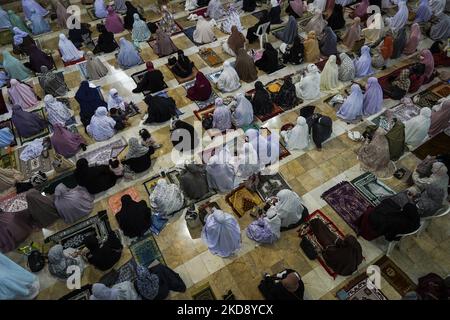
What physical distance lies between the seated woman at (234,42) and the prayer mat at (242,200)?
558cm

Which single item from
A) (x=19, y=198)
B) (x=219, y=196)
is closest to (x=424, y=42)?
(x=219, y=196)

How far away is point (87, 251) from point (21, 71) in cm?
749

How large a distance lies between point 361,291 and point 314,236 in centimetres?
137

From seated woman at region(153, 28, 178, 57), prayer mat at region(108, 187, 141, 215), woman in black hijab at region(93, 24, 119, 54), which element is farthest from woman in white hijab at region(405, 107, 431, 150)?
woman in black hijab at region(93, 24, 119, 54)

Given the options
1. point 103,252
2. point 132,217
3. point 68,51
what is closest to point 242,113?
point 132,217

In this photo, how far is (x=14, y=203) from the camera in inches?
345

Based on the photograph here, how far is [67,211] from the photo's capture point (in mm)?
8227

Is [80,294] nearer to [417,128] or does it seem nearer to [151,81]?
[151,81]

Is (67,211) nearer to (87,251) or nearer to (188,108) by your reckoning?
(87,251)

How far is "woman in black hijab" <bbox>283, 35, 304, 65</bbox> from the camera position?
11.5 m

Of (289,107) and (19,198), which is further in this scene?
(289,107)

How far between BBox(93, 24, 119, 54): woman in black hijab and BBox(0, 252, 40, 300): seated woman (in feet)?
26.8

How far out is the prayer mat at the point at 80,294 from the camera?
7.34 m

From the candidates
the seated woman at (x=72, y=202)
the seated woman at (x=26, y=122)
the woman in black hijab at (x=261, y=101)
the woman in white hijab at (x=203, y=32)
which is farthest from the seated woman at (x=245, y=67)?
the seated woman at (x=26, y=122)
